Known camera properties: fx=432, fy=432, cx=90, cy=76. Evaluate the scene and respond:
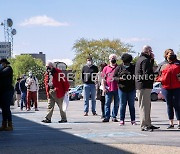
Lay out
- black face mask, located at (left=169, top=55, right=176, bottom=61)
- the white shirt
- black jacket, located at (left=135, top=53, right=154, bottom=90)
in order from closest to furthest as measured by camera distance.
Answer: black jacket, located at (left=135, top=53, right=154, bottom=90) < black face mask, located at (left=169, top=55, right=176, bottom=61) < the white shirt

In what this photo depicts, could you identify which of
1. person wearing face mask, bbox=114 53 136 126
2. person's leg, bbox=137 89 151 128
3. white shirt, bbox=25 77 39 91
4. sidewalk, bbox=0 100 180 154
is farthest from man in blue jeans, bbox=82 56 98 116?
white shirt, bbox=25 77 39 91

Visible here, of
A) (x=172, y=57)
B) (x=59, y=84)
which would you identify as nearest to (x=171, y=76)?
(x=172, y=57)

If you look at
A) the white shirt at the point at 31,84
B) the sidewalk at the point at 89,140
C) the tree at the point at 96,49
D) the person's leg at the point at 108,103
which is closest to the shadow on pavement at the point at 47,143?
the sidewalk at the point at 89,140

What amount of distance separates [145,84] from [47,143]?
10.0ft

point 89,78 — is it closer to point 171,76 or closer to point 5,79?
point 5,79

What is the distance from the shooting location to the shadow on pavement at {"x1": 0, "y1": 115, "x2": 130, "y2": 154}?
24.6ft

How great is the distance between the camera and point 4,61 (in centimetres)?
1143

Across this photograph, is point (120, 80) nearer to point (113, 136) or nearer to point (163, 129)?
point (163, 129)

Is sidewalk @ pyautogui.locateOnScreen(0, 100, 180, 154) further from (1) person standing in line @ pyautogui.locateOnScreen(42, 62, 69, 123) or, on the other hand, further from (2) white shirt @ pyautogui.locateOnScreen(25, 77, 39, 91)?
(2) white shirt @ pyautogui.locateOnScreen(25, 77, 39, 91)

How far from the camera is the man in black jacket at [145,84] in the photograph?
10422 mm

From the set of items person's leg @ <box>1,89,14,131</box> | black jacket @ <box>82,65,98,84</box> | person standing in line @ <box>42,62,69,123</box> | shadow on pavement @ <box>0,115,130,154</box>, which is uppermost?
black jacket @ <box>82,65,98,84</box>

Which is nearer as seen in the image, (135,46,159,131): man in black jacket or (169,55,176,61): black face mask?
(135,46,159,131): man in black jacket

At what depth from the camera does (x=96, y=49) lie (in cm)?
8044

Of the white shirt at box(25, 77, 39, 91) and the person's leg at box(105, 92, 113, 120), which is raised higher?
the white shirt at box(25, 77, 39, 91)
